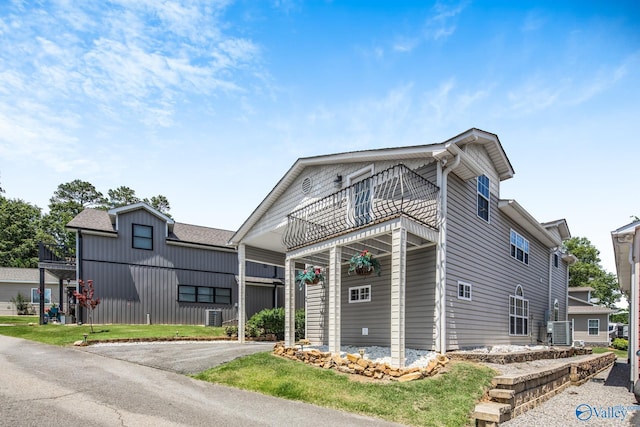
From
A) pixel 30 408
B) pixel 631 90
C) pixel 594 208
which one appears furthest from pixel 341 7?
pixel 594 208

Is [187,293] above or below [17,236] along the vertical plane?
below

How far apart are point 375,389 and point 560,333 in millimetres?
11700

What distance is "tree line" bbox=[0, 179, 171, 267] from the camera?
4231 cm

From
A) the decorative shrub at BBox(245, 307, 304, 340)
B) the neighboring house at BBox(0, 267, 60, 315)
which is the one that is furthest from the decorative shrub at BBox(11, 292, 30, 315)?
the decorative shrub at BBox(245, 307, 304, 340)

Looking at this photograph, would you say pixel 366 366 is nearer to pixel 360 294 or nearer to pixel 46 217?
pixel 360 294

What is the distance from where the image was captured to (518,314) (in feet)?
51.3

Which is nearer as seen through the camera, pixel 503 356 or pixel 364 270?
pixel 503 356

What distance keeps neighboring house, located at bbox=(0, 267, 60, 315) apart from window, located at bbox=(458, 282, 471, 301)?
30.9 meters

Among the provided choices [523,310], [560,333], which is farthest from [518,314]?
[560,333]

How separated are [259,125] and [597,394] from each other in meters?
11.4

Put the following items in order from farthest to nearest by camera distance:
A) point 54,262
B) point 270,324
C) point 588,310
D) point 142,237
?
point 588,310 < point 142,237 < point 54,262 < point 270,324

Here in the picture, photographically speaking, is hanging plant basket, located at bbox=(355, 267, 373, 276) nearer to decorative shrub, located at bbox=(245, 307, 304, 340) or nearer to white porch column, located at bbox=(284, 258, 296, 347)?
white porch column, located at bbox=(284, 258, 296, 347)

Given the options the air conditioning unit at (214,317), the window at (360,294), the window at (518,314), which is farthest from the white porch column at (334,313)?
the air conditioning unit at (214,317)

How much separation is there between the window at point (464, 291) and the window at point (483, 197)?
2.45 meters
